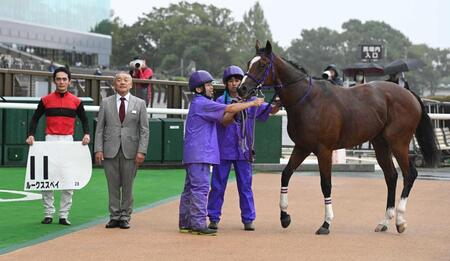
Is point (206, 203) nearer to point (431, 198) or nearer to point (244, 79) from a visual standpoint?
point (244, 79)

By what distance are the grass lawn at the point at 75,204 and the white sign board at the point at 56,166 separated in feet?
1.43

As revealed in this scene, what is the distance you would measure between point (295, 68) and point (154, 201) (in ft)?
11.7

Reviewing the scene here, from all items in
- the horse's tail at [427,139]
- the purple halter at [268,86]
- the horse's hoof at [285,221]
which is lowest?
the horse's hoof at [285,221]

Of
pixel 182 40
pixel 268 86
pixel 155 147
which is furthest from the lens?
pixel 182 40

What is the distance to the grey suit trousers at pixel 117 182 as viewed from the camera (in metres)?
9.49

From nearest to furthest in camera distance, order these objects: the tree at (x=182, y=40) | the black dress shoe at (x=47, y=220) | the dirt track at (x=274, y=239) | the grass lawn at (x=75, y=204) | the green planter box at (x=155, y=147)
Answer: the dirt track at (x=274, y=239) → the grass lawn at (x=75, y=204) → the black dress shoe at (x=47, y=220) → the green planter box at (x=155, y=147) → the tree at (x=182, y=40)

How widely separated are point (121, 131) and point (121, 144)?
0.46 feet

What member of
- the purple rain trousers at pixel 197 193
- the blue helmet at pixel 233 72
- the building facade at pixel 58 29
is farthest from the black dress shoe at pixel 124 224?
the building facade at pixel 58 29

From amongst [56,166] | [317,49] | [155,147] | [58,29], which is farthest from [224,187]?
[317,49]

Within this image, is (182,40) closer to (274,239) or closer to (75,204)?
(75,204)

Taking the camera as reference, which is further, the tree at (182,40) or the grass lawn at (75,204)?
the tree at (182,40)

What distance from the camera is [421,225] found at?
32.7ft

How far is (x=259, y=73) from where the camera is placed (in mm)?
9164

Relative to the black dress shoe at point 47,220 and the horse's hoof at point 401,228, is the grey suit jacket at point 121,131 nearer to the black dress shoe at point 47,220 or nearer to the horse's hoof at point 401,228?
the black dress shoe at point 47,220
